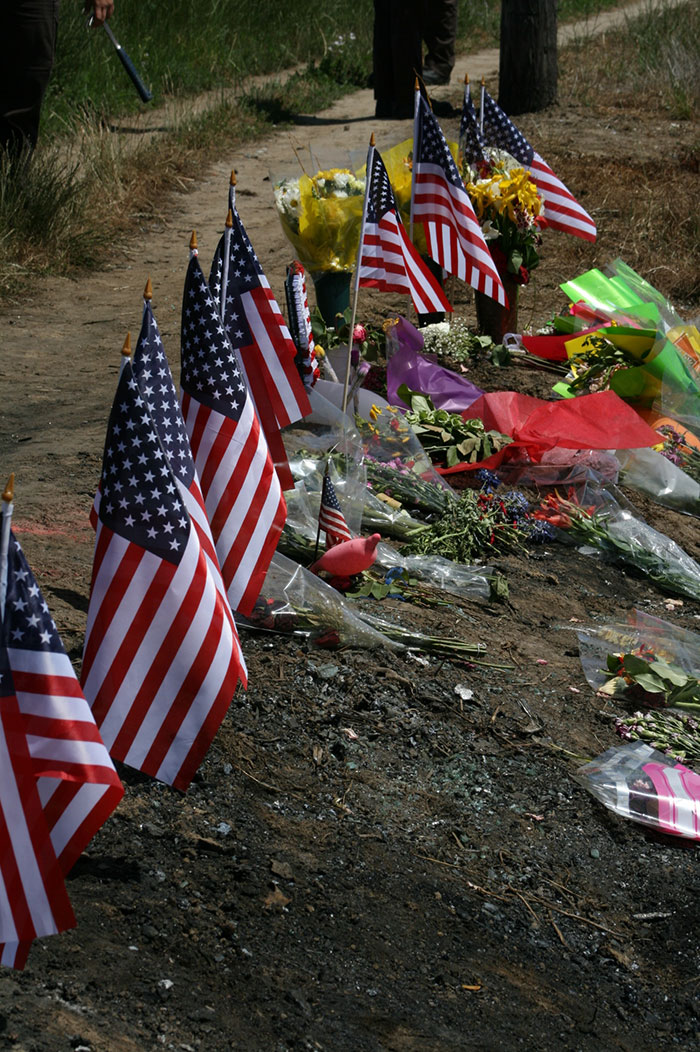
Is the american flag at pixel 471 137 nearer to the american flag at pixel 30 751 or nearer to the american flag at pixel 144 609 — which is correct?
the american flag at pixel 144 609

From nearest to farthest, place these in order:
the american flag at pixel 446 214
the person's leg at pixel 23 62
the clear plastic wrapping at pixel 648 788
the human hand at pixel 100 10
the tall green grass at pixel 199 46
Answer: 1. the clear plastic wrapping at pixel 648 788
2. the american flag at pixel 446 214
3. the person's leg at pixel 23 62
4. the human hand at pixel 100 10
5. the tall green grass at pixel 199 46

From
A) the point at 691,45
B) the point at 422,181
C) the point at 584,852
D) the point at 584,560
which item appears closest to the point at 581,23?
the point at 691,45

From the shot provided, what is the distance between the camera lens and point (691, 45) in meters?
13.5

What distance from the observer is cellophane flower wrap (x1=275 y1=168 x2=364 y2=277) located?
5.63 metres

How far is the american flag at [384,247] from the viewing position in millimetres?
4680

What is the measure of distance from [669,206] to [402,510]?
5.51 m

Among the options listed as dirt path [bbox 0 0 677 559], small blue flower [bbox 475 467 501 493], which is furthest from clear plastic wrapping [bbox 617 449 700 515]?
dirt path [bbox 0 0 677 559]

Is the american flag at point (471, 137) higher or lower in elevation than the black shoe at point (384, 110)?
higher

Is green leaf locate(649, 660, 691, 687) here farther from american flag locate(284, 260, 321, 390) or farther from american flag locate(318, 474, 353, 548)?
american flag locate(284, 260, 321, 390)

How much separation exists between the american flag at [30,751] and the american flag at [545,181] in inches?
198

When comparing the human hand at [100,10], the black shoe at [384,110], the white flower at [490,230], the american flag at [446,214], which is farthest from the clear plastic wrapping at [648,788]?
the black shoe at [384,110]

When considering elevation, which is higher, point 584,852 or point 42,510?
point 42,510

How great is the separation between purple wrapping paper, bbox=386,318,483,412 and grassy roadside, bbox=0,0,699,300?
270 cm

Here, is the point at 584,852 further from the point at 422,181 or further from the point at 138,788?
the point at 422,181
